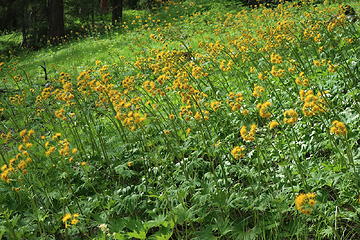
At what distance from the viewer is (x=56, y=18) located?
16.8m

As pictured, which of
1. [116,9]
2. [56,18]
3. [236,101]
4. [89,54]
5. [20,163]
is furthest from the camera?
[116,9]

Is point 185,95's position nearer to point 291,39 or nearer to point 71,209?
point 71,209

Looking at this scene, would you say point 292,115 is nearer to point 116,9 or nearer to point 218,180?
point 218,180

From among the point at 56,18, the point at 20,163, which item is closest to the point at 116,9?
the point at 56,18

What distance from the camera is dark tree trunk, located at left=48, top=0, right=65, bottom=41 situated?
54.3 ft

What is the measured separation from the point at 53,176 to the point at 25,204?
484 mm

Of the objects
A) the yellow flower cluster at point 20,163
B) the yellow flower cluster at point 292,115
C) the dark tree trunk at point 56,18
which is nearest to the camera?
the yellow flower cluster at point 292,115

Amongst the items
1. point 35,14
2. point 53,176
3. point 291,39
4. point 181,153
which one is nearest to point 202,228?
point 181,153

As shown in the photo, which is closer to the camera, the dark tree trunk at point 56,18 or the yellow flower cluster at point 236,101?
the yellow flower cluster at point 236,101

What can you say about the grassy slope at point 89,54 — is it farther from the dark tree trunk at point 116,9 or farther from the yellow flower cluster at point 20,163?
the yellow flower cluster at point 20,163

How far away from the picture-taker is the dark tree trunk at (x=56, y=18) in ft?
54.3

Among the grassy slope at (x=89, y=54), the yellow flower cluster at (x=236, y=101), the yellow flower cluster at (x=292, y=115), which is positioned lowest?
the grassy slope at (x=89, y=54)

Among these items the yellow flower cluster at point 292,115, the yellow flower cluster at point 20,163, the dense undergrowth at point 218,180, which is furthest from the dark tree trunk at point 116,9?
the yellow flower cluster at point 292,115

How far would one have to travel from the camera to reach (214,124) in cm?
422
